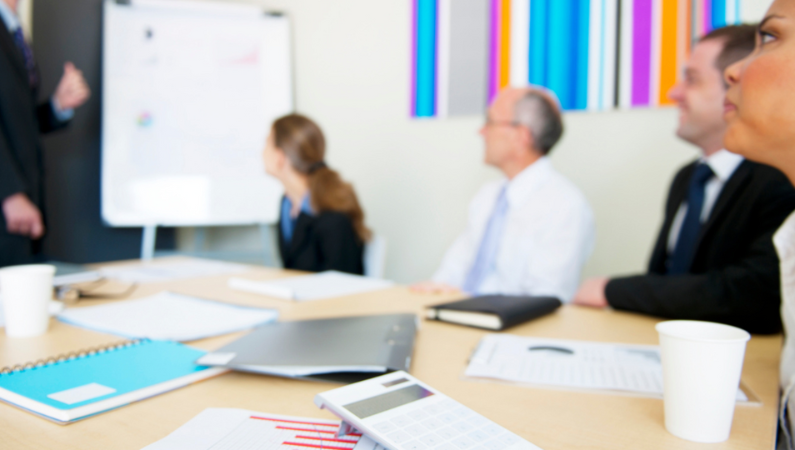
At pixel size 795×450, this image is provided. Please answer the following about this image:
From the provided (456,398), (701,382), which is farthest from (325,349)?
(701,382)

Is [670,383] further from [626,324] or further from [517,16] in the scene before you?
[517,16]

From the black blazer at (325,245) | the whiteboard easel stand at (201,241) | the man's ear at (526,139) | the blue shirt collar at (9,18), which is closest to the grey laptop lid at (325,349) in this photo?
the black blazer at (325,245)

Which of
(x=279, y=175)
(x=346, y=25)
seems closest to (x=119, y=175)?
(x=279, y=175)

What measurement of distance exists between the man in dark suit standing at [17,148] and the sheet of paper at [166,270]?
2.65 ft

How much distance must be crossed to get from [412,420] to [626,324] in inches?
28.4

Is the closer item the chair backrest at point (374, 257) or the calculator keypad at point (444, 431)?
the calculator keypad at point (444, 431)

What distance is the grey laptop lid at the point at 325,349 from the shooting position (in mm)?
680

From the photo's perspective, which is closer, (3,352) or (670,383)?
(670,383)

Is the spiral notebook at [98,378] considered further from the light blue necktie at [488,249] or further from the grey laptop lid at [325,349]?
the light blue necktie at [488,249]

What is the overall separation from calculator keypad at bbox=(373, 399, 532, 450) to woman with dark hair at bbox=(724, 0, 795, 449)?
0.39 metres

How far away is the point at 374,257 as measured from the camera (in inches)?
87.1

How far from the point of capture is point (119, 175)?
2865mm

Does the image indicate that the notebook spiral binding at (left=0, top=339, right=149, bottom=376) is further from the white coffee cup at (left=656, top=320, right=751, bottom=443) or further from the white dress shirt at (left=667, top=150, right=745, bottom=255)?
the white dress shirt at (left=667, top=150, right=745, bottom=255)

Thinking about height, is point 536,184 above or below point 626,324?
above
